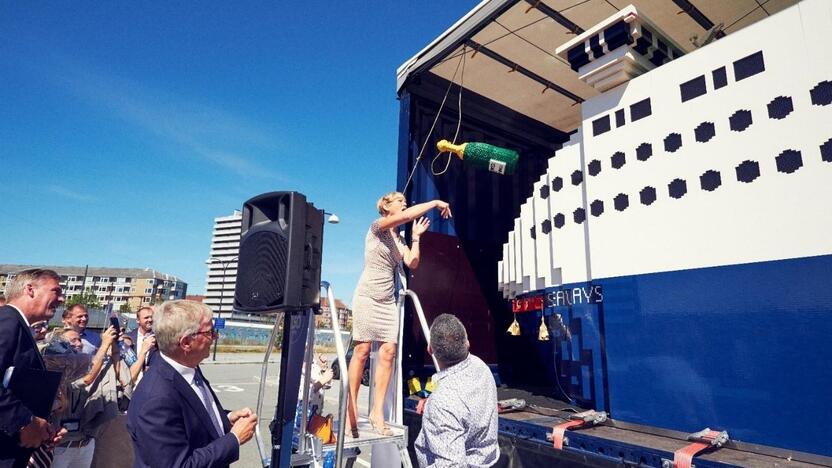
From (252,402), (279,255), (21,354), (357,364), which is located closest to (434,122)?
(357,364)

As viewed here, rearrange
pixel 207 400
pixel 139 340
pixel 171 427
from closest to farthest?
pixel 171 427, pixel 207 400, pixel 139 340

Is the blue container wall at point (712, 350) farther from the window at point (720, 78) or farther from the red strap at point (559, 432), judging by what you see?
the window at point (720, 78)

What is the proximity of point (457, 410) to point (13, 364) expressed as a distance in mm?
2428

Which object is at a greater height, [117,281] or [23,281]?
[117,281]

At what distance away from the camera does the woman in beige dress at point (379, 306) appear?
3.39 metres

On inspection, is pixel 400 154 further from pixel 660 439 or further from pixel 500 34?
pixel 660 439

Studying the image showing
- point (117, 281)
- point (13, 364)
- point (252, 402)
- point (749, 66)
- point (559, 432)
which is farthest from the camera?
point (117, 281)

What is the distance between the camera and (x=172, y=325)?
6.36 ft

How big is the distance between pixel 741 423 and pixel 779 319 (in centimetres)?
66

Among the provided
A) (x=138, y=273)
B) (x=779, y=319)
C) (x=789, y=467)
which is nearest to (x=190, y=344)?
(x=789, y=467)

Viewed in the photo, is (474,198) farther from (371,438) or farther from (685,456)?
(685,456)

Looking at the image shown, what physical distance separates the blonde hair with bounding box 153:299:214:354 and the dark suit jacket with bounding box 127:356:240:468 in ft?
0.26

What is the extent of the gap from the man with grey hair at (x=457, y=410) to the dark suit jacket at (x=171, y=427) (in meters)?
0.89

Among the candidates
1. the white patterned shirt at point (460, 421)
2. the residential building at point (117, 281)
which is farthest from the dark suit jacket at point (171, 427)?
the residential building at point (117, 281)
